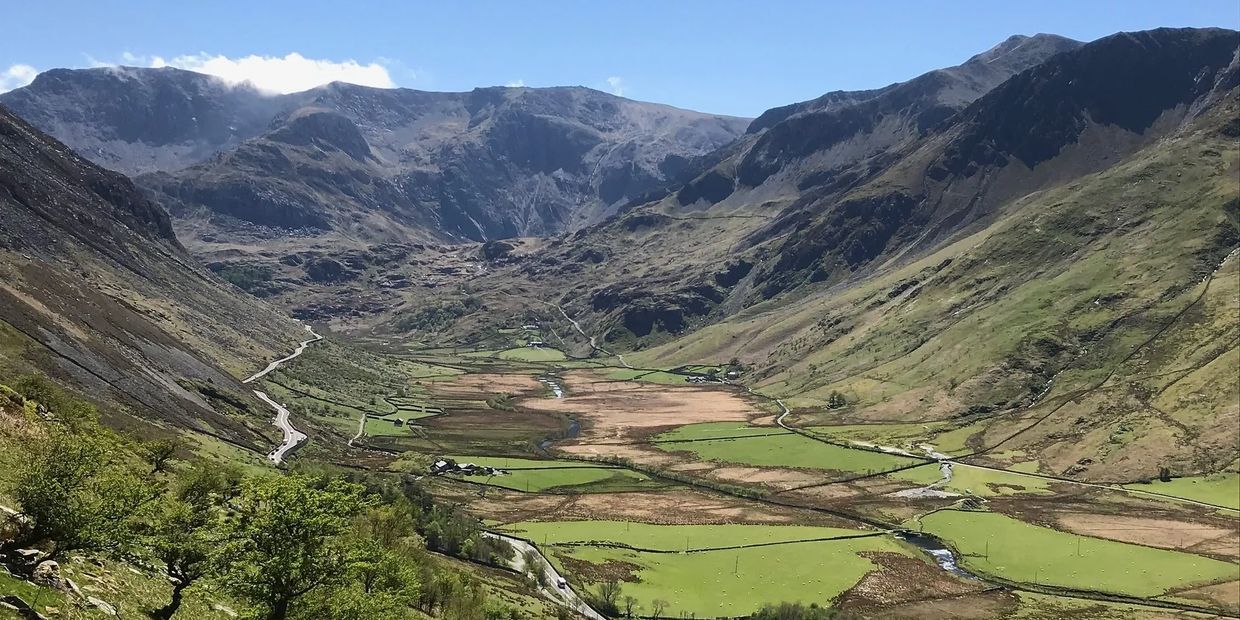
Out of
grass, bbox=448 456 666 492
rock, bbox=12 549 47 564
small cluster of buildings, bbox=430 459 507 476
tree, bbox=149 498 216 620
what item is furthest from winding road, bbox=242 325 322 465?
rock, bbox=12 549 47 564

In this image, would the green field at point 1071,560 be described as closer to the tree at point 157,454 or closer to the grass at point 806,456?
the grass at point 806,456

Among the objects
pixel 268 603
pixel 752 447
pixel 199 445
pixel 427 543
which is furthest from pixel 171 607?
pixel 752 447

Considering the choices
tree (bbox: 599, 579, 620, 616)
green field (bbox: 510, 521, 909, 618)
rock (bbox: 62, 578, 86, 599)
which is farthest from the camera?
green field (bbox: 510, 521, 909, 618)

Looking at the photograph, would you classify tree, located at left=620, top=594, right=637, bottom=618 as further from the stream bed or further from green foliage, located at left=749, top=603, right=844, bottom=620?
the stream bed

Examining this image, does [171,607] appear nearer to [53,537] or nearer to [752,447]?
[53,537]

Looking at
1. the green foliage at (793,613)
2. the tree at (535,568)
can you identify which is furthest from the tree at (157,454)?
the green foliage at (793,613)

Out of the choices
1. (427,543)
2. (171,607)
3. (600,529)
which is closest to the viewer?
(171,607)

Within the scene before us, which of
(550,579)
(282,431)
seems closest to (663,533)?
(550,579)
